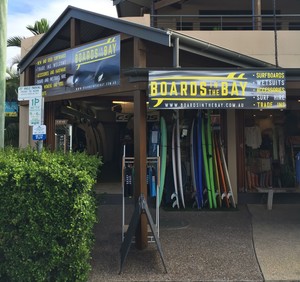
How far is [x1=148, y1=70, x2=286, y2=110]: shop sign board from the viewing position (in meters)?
5.60

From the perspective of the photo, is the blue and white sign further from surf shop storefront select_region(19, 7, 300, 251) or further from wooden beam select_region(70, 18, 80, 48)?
wooden beam select_region(70, 18, 80, 48)

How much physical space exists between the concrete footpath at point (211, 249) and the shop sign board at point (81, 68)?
2.72m

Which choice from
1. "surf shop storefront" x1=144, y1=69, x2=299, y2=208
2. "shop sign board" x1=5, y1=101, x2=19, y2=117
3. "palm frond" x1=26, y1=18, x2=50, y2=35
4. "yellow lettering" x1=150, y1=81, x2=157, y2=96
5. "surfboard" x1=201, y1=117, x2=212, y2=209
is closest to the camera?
"yellow lettering" x1=150, y1=81, x2=157, y2=96

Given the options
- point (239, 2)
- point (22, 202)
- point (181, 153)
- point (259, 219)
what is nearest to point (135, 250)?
point (22, 202)

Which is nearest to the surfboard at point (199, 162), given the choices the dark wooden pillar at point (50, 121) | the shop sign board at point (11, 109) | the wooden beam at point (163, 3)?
the dark wooden pillar at point (50, 121)

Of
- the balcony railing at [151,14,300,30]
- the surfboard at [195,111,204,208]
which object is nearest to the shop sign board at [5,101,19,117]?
the balcony railing at [151,14,300,30]

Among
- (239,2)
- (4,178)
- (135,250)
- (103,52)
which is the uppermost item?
(239,2)

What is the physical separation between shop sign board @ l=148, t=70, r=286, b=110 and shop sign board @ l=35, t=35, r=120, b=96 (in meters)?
1.02

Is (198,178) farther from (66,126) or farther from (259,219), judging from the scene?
(66,126)

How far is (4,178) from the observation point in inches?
166

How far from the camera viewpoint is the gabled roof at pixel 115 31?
19.2ft

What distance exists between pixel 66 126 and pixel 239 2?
22.8 feet

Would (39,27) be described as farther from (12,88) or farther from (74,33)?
(74,33)

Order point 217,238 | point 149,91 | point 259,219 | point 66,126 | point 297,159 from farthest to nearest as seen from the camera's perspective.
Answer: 1. point 66,126
2. point 297,159
3. point 259,219
4. point 217,238
5. point 149,91
